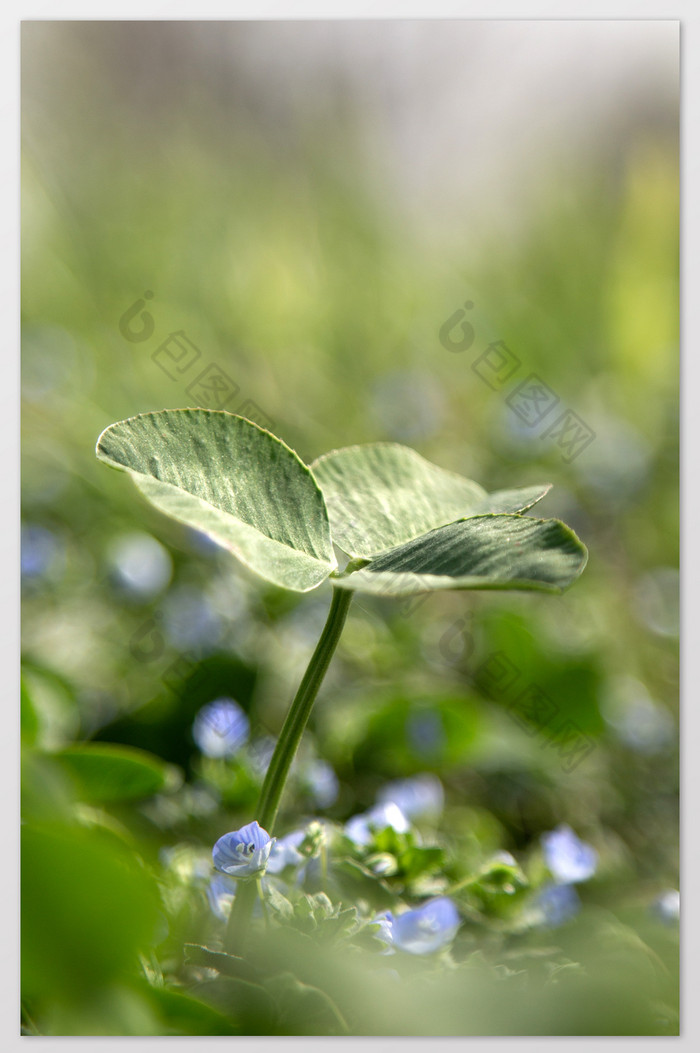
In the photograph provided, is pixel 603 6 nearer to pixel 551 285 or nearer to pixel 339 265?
pixel 551 285

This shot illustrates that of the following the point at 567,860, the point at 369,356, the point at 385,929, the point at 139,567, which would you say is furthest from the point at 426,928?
the point at 369,356

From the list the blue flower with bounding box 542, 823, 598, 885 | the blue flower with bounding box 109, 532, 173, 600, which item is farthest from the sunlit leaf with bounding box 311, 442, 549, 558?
the blue flower with bounding box 109, 532, 173, 600

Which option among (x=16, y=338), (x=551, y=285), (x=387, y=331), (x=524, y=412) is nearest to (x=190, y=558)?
(x=16, y=338)

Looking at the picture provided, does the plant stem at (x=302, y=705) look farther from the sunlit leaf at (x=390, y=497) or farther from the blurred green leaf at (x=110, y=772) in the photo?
the blurred green leaf at (x=110, y=772)

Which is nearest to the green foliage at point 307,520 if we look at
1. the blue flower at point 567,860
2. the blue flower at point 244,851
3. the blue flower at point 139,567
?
the blue flower at point 244,851

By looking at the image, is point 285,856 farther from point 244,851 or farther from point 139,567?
point 139,567

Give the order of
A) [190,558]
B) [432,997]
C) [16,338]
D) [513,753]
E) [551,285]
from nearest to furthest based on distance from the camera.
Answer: [432,997] → [16,338] → [513,753] → [190,558] → [551,285]
